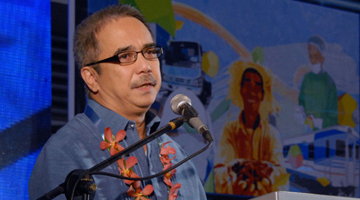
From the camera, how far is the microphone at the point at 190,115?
1.69 metres

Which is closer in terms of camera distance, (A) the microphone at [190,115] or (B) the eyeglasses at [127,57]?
(A) the microphone at [190,115]

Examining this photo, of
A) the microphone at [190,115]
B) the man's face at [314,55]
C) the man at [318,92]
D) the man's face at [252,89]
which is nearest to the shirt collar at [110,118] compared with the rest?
the microphone at [190,115]

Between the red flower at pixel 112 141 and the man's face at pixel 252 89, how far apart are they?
1.45 m

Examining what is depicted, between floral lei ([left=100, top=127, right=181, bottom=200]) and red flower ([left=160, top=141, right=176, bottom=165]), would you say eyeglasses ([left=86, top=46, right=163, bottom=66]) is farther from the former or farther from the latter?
red flower ([left=160, top=141, right=176, bottom=165])

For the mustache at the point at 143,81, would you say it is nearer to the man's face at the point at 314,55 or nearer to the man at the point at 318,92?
the man at the point at 318,92

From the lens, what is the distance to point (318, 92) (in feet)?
12.1

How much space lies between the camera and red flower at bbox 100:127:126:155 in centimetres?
207

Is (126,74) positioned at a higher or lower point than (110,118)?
higher

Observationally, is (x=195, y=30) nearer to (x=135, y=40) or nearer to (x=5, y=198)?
(x=135, y=40)

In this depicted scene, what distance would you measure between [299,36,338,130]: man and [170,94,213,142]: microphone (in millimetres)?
1992

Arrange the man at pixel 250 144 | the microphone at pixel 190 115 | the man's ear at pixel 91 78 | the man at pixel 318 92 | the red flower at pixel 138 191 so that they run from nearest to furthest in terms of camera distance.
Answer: the microphone at pixel 190 115, the red flower at pixel 138 191, the man's ear at pixel 91 78, the man at pixel 250 144, the man at pixel 318 92

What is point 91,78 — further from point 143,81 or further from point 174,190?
point 174,190

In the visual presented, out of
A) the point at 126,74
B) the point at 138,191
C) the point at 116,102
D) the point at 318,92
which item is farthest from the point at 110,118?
the point at 318,92

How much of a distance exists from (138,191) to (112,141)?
22cm
